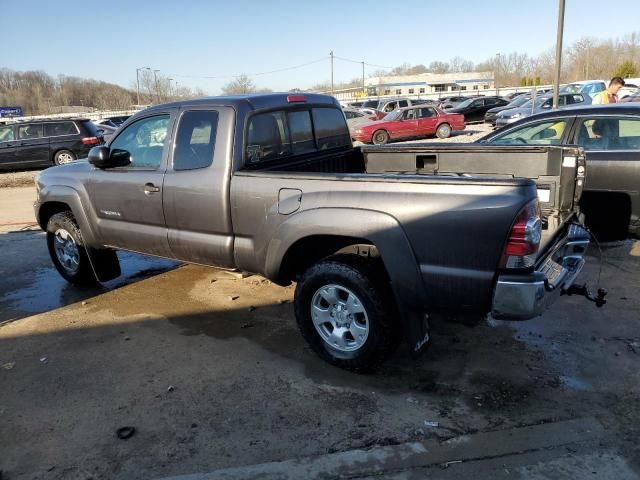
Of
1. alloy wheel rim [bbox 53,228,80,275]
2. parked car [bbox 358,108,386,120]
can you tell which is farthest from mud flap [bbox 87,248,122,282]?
parked car [bbox 358,108,386,120]

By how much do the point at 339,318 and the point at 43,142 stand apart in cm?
1603

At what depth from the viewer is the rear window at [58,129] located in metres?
16.4

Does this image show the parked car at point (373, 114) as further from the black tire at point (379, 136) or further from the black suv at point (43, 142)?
the black suv at point (43, 142)

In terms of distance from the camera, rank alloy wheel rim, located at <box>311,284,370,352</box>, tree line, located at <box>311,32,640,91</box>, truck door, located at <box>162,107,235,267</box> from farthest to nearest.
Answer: tree line, located at <box>311,32,640,91</box> < truck door, located at <box>162,107,235,267</box> < alloy wheel rim, located at <box>311,284,370,352</box>

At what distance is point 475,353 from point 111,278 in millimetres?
3883

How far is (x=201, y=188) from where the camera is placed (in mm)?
4023

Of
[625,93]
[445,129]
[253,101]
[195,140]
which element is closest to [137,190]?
[195,140]

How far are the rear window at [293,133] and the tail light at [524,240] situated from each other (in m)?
2.10

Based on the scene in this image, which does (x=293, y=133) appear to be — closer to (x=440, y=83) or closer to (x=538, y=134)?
(x=538, y=134)

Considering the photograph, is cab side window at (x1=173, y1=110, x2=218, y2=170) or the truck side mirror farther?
the truck side mirror

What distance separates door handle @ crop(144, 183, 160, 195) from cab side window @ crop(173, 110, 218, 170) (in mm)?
271

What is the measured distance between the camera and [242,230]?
389cm

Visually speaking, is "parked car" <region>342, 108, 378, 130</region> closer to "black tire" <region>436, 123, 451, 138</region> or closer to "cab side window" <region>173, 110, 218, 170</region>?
"black tire" <region>436, 123, 451, 138</region>

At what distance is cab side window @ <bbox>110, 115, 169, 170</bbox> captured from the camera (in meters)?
4.46
